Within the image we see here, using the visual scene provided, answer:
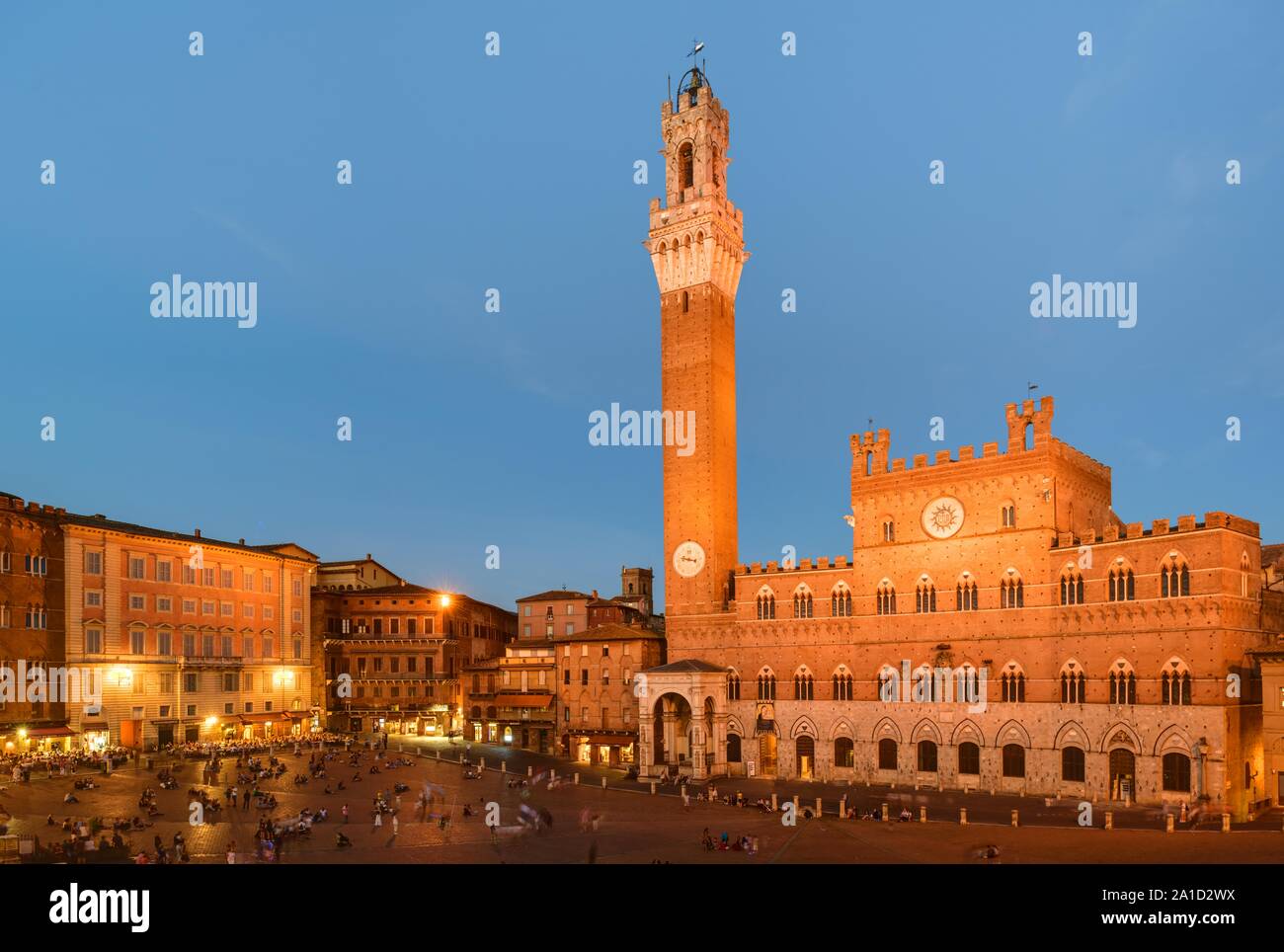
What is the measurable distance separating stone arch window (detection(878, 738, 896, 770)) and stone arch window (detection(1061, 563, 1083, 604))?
12460 mm

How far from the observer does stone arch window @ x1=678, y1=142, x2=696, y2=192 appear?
70188 millimetres

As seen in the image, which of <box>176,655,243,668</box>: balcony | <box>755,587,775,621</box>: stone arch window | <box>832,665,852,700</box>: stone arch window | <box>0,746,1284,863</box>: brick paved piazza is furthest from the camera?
<box>176,655,243,668</box>: balcony

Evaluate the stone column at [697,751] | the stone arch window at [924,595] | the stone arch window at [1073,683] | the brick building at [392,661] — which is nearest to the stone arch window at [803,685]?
the stone column at [697,751]

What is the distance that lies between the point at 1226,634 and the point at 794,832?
21835 mm

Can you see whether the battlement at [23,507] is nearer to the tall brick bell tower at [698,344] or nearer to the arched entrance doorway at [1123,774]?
the tall brick bell tower at [698,344]

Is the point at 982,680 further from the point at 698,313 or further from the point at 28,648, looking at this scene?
the point at 28,648

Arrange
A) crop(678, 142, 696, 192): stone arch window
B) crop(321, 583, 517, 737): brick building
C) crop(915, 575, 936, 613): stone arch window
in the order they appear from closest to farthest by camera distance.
Result: crop(915, 575, 936, 613): stone arch window < crop(678, 142, 696, 192): stone arch window < crop(321, 583, 517, 737): brick building

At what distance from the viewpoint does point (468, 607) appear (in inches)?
3755

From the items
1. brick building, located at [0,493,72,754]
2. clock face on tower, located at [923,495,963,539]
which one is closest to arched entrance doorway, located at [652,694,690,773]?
clock face on tower, located at [923,495,963,539]

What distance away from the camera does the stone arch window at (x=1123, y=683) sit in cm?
4841

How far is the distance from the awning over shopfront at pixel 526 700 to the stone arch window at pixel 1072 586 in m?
40.5

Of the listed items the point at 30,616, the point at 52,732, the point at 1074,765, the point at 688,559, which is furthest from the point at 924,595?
the point at 30,616

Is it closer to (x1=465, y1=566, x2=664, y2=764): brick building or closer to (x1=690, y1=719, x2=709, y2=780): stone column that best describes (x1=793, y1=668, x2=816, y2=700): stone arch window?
(x1=690, y1=719, x2=709, y2=780): stone column
